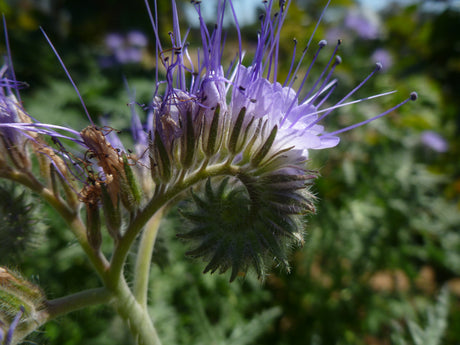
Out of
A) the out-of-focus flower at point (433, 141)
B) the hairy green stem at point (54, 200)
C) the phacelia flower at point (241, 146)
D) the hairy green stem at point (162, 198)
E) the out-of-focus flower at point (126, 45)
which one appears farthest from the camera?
the out-of-focus flower at point (126, 45)

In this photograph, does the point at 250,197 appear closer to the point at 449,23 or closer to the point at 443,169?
the point at 449,23

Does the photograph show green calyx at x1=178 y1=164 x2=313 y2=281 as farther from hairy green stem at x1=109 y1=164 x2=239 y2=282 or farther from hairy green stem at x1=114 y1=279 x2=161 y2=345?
hairy green stem at x1=114 y1=279 x2=161 y2=345

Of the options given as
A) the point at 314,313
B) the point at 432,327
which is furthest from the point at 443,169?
the point at 432,327

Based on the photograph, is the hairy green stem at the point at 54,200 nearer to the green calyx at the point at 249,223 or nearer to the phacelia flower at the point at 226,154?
the phacelia flower at the point at 226,154

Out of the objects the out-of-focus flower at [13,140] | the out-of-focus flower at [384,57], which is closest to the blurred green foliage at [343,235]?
the out-of-focus flower at [384,57]

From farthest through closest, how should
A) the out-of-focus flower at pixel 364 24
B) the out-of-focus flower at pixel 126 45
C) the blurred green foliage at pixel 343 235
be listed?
1. the out-of-focus flower at pixel 126 45
2. the out-of-focus flower at pixel 364 24
3. the blurred green foliage at pixel 343 235

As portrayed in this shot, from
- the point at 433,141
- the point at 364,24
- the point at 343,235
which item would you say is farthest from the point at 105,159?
the point at 364,24

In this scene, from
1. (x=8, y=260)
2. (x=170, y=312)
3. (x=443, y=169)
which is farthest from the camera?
(x=443, y=169)

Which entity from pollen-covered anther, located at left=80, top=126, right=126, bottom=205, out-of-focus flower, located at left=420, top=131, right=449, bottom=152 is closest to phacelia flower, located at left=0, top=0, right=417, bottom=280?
pollen-covered anther, located at left=80, top=126, right=126, bottom=205

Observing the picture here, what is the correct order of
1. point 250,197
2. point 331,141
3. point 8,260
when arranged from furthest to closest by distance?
point 8,260 → point 250,197 → point 331,141
